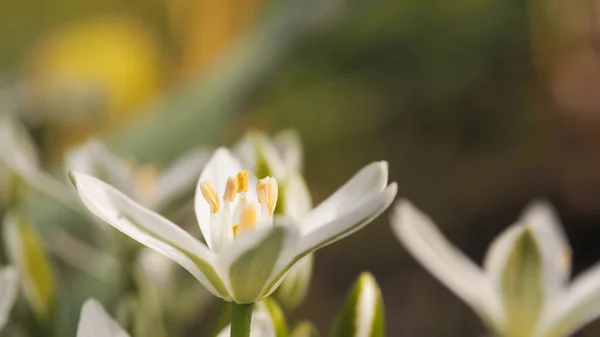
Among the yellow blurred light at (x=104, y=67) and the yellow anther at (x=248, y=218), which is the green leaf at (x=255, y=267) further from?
the yellow blurred light at (x=104, y=67)

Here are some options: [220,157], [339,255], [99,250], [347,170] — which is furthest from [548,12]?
[220,157]

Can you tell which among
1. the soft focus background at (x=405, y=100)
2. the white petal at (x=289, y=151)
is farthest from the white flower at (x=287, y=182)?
the soft focus background at (x=405, y=100)

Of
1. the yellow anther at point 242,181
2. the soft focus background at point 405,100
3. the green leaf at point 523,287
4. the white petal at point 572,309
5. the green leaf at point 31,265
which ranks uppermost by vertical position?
the yellow anther at point 242,181

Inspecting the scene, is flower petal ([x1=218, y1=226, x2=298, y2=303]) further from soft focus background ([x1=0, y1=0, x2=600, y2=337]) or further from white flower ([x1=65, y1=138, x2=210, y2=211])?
soft focus background ([x1=0, y1=0, x2=600, y2=337])

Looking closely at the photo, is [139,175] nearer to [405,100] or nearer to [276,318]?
[276,318]

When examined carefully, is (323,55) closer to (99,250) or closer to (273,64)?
(273,64)

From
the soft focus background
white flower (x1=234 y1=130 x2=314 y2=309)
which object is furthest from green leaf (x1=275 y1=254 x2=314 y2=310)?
the soft focus background

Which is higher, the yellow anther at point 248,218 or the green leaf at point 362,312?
the yellow anther at point 248,218
